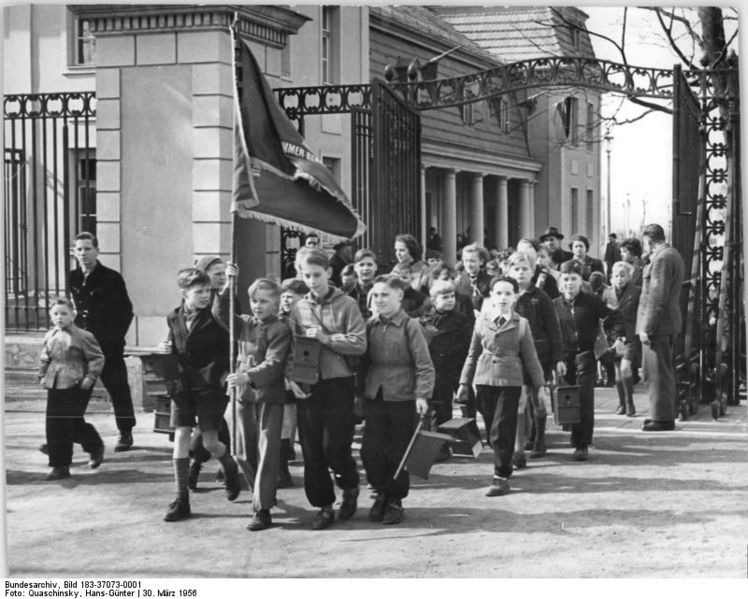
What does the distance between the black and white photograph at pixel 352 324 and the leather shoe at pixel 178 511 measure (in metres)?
0.02

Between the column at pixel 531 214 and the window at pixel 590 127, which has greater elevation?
the window at pixel 590 127

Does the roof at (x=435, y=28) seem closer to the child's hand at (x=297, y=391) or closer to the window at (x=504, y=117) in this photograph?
the window at (x=504, y=117)

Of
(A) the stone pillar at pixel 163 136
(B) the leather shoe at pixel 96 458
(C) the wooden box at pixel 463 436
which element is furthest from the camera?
(A) the stone pillar at pixel 163 136

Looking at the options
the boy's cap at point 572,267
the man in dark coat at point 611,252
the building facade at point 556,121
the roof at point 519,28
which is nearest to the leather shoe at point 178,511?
the roof at point 519,28

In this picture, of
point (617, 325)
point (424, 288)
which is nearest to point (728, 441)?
point (617, 325)

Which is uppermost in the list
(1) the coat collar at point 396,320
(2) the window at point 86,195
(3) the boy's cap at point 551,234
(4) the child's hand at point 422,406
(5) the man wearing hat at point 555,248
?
(2) the window at point 86,195

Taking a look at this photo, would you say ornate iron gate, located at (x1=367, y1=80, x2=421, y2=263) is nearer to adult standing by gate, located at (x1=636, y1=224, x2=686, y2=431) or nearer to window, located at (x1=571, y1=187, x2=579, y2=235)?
adult standing by gate, located at (x1=636, y1=224, x2=686, y2=431)

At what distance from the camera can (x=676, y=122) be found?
991cm

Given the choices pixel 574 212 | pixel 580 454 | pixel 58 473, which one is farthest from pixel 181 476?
pixel 574 212

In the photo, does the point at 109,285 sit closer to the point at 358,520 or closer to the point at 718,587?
the point at 358,520

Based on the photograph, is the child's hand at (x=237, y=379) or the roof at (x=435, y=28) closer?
the child's hand at (x=237, y=379)

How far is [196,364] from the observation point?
7.56 m

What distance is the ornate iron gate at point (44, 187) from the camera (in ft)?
35.3

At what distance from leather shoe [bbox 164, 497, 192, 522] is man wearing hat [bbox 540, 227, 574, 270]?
5.56 metres
